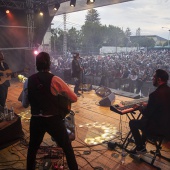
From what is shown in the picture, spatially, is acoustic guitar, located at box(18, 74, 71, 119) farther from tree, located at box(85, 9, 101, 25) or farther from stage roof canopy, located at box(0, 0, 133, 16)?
tree, located at box(85, 9, 101, 25)

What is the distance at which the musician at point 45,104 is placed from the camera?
192 cm

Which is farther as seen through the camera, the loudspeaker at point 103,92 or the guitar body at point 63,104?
the loudspeaker at point 103,92

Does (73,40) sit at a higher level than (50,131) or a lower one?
higher

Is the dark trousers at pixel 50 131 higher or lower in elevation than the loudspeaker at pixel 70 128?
higher

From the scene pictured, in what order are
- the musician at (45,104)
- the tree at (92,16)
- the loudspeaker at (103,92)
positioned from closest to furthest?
the musician at (45,104)
the loudspeaker at (103,92)
the tree at (92,16)

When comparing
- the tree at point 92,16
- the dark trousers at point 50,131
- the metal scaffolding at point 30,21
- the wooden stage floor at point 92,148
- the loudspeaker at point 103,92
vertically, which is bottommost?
the wooden stage floor at point 92,148

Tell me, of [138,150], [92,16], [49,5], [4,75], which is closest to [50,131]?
[138,150]

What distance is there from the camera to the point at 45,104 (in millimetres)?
1934

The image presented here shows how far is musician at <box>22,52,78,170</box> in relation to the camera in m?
1.92

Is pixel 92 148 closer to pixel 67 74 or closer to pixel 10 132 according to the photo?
pixel 10 132

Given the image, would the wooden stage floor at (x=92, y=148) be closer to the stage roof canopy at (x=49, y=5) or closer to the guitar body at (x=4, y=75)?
the guitar body at (x=4, y=75)

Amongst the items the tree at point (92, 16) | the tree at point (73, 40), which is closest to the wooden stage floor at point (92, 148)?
the tree at point (73, 40)

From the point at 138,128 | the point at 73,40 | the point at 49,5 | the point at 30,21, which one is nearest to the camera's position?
the point at 138,128

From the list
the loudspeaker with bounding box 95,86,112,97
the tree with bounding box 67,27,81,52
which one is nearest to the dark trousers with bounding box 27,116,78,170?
the loudspeaker with bounding box 95,86,112,97
